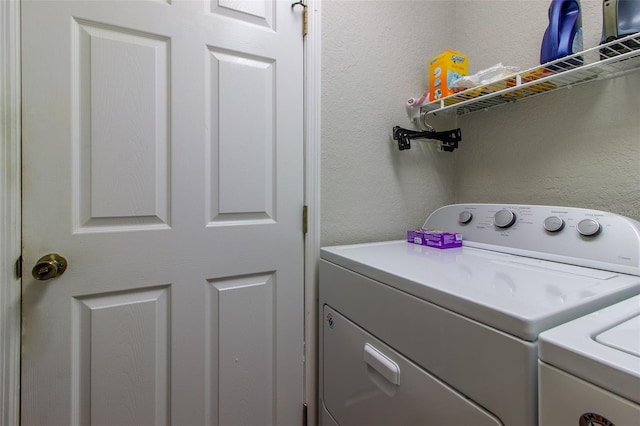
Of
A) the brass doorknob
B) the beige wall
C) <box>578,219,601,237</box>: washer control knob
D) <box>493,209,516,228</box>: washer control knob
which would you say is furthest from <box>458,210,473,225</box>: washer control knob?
the brass doorknob

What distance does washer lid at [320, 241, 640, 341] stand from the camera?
516 mm

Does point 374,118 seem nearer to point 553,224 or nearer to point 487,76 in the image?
point 487,76

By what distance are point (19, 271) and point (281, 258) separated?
75 centimetres

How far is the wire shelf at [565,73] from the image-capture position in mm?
870

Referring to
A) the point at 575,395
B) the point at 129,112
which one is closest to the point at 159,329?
the point at 129,112

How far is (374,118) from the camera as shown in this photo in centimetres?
Answer: 133

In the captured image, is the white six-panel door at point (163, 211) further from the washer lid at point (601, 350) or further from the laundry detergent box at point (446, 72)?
the washer lid at point (601, 350)

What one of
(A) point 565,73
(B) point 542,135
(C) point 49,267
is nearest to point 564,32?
(A) point 565,73

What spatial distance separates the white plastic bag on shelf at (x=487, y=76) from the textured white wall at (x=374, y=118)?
30cm

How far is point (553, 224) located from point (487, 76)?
1.95 ft

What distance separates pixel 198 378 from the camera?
1.02 meters

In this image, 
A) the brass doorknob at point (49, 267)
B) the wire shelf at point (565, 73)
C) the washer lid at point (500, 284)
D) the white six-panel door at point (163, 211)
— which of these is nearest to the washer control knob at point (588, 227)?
the washer lid at point (500, 284)

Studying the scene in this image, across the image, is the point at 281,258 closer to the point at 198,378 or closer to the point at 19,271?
the point at 198,378

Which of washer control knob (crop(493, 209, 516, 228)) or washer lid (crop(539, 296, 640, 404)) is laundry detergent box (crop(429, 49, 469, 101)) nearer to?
washer control knob (crop(493, 209, 516, 228))
